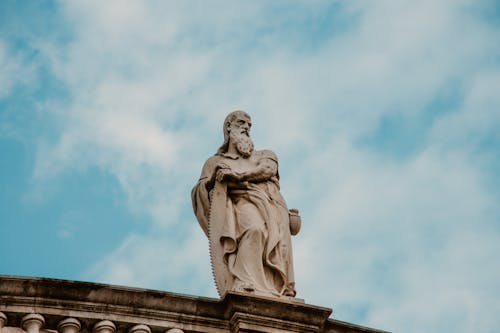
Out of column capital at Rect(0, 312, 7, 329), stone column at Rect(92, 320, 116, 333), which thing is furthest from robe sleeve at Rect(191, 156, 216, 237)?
column capital at Rect(0, 312, 7, 329)

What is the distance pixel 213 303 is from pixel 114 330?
4.44 feet

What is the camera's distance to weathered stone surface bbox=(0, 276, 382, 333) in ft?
51.1

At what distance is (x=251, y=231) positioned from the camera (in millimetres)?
17156

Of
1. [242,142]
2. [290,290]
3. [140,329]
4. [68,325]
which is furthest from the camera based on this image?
[242,142]

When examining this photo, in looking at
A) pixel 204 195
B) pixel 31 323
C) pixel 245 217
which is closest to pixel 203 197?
pixel 204 195

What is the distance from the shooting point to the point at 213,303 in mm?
16172

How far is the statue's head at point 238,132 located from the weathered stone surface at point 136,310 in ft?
9.80

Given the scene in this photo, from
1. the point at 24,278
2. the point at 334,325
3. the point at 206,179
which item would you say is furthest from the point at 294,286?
the point at 24,278

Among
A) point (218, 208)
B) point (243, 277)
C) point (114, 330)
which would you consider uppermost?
point (218, 208)

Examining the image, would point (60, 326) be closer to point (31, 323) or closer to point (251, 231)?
point (31, 323)

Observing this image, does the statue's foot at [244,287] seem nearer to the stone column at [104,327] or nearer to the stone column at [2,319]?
the stone column at [104,327]

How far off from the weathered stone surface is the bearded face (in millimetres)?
2910

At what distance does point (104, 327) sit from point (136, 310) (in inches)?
18.9

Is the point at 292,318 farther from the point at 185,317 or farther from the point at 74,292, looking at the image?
the point at 74,292
